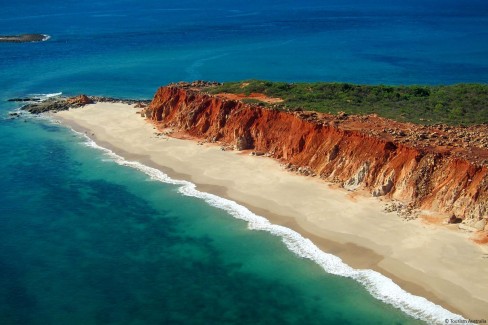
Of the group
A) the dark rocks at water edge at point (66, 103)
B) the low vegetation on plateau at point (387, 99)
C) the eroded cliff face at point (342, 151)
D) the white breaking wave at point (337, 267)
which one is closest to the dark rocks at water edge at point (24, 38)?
the dark rocks at water edge at point (66, 103)

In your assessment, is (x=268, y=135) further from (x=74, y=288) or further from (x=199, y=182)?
(x=74, y=288)

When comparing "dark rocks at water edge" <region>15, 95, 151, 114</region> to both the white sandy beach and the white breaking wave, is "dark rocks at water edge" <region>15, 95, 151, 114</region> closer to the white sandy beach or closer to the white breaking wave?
the white sandy beach

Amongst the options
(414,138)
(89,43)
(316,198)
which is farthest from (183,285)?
(89,43)

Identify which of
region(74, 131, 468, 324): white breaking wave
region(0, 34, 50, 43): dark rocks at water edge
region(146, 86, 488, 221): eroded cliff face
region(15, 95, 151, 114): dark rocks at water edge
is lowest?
region(74, 131, 468, 324): white breaking wave

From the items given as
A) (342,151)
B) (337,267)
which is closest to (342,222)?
(337,267)

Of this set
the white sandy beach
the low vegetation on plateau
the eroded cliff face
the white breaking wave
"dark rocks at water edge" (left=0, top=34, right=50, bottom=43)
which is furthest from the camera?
"dark rocks at water edge" (left=0, top=34, right=50, bottom=43)

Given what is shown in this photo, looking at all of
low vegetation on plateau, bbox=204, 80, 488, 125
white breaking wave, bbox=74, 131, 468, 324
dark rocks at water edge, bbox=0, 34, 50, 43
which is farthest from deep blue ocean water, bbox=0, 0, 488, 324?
dark rocks at water edge, bbox=0, 34, 50, 43
